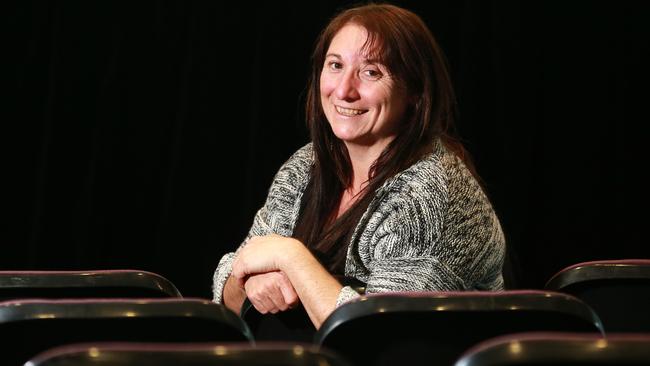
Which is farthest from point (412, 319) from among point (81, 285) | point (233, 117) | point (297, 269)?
point (233, 117)

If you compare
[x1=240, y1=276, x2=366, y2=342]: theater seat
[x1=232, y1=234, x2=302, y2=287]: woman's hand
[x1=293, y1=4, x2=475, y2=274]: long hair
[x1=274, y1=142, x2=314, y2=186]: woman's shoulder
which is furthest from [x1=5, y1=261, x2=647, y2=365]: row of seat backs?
[x1=274, y1=142, x2=314, y2=186]: woman's shoulder

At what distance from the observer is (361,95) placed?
8.27ft

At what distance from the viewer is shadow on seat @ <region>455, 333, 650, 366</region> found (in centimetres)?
113

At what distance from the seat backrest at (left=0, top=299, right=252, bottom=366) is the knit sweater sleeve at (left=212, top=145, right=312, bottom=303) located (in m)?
1.01

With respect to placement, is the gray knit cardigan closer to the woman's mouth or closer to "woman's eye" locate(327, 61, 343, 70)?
the woman's mouth

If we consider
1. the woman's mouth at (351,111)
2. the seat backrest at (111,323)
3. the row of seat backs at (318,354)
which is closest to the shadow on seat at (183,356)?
the row of seat backs at (318,354)

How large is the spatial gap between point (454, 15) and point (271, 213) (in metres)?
1.55

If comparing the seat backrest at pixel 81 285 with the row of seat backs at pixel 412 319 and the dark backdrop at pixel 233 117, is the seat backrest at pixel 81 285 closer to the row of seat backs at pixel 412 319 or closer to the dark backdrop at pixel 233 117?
the row of seat backs at pixel 412 319

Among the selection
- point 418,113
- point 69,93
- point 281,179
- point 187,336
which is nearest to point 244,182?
point 69,93

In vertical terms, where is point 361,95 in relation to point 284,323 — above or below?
above

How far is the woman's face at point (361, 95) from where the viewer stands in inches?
99.1

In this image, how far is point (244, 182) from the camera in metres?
4.05

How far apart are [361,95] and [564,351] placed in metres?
1.44

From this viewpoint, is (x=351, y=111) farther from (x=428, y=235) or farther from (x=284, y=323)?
(x=284, y=323)
